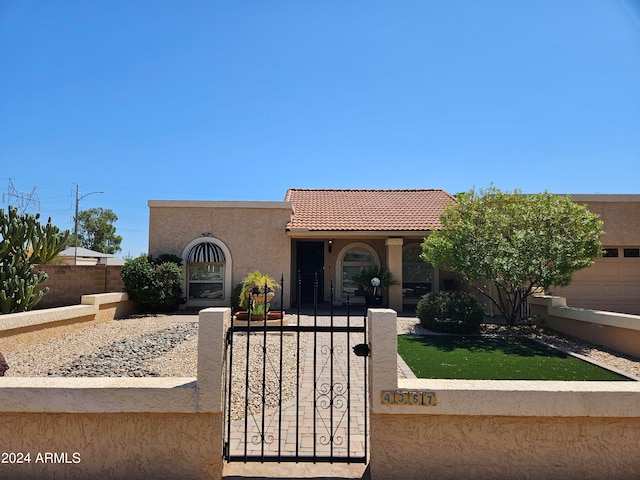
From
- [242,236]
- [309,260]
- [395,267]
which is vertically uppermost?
[242,236]

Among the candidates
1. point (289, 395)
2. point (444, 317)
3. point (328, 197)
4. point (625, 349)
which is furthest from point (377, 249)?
point (289, 395)

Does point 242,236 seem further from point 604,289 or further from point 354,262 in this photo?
point 604,289

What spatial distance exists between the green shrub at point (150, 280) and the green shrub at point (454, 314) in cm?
1057

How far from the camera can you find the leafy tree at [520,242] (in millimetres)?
12016

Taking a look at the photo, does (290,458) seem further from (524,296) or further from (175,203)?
(175,203)

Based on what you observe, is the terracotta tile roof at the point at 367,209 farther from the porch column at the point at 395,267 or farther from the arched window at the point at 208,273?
the arched window at the point at 208,273

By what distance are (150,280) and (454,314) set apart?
39.2 ft

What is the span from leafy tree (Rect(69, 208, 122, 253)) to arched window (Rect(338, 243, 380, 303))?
5391 cm

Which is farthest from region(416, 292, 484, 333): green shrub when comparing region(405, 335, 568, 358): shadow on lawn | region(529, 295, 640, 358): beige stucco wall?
region(529, 295, 640, 358): beige stucco wall

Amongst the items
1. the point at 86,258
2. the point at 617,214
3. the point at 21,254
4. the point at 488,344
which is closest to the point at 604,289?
the point at 617,214

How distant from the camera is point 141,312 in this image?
687 inches

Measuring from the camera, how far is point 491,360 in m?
9.16

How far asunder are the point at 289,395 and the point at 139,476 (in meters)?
3.08

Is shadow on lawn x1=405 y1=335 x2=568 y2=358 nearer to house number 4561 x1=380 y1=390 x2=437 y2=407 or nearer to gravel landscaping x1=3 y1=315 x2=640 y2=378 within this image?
gravel landscaping x1=3 y1=315 x2=640 y2=378
